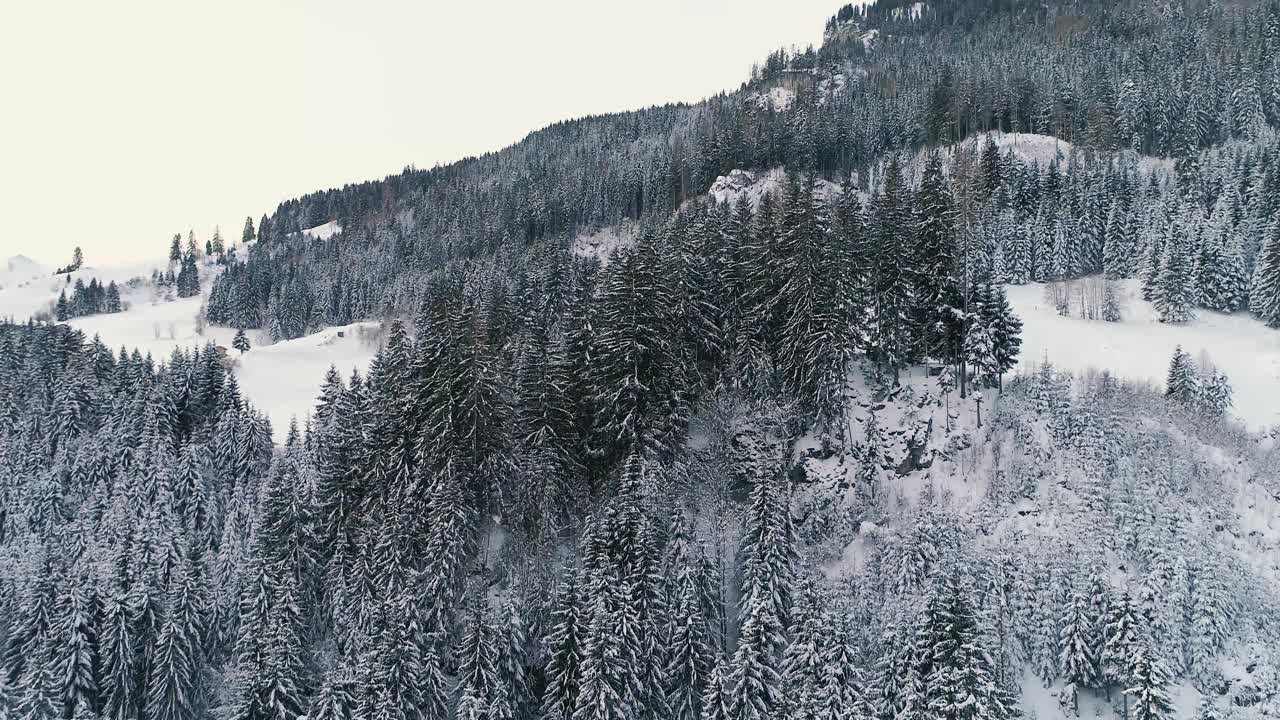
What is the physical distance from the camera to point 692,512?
49188 mm

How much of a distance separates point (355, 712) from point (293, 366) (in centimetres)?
7274

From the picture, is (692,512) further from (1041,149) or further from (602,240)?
(1041,149)

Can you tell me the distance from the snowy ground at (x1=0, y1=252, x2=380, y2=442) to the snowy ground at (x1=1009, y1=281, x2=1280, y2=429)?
76.4 metres

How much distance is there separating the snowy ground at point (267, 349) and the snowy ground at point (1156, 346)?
76.4 meters

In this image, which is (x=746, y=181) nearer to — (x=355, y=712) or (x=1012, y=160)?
(x=1012, y=160)

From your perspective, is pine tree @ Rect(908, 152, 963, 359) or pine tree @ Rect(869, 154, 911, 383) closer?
pine tree @ Rect(869, 154, 911, 383)

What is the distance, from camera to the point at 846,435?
52812 mm

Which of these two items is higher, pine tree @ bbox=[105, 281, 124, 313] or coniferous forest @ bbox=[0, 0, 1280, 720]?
Answer: pine tree @ bbox=[105, 281, 124, 313]

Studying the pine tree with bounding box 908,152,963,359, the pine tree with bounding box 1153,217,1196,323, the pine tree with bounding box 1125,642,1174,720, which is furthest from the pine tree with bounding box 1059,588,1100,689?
the pine tree with bounding box 1153,217,1196,323

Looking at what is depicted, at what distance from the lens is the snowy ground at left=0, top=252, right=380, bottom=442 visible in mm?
89750

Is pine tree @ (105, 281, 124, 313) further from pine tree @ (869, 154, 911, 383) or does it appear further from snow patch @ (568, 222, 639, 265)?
Result: pine tree @ (869, 154, 911, 383)

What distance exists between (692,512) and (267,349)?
8428cm

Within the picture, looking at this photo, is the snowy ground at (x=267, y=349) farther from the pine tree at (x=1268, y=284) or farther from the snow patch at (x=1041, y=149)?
the snow patch at (x=1041, y=149)

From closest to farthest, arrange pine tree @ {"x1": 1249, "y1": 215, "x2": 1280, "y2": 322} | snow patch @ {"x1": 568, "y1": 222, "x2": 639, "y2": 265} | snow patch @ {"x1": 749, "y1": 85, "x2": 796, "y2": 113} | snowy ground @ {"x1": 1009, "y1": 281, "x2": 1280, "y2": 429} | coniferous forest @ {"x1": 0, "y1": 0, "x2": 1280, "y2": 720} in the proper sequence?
coniferous forest @ {"x1": 0, "y1": 0, "x2": 1280, "y2": 720}, snowy ground @ {"x1": 1009, "y1": 281, "x2": 1280, "y2": 429}, pine tree @ {"x1": 1249, "y1": 215, "x2": 1280, "y2": 322}, snow patch @ {"x1": 568, "y1": 222, "x2": 639, "y2": 265}, snow patch @ {"x1": 749, "y1": 85, "x2": 796, "y2": 113}
